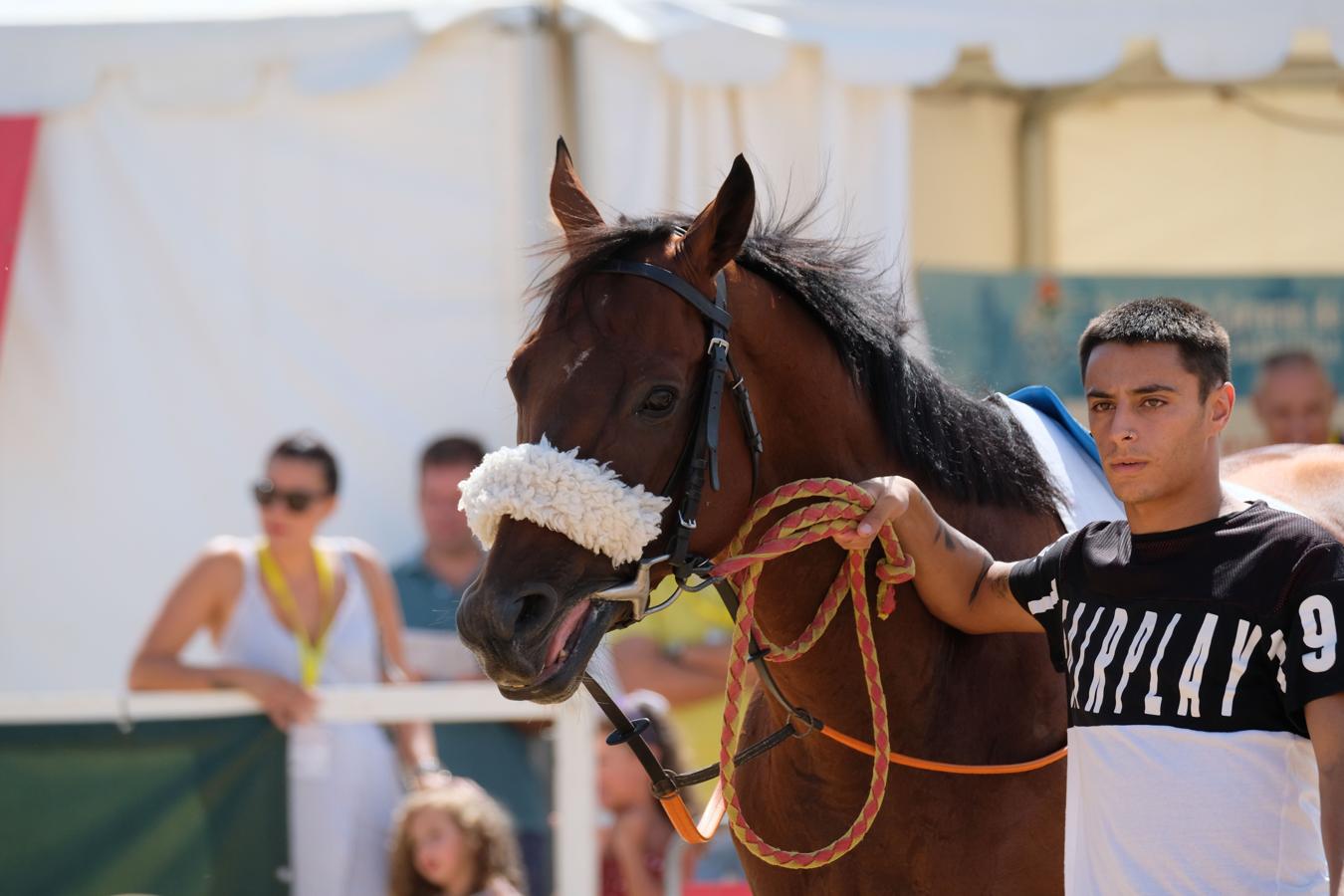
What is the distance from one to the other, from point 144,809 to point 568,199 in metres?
2.44

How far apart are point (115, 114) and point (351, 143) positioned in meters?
0.86

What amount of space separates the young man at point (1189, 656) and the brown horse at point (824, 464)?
30 centimetres

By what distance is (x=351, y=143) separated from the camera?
19.2ft

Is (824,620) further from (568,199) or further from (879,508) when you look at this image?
(568,199)

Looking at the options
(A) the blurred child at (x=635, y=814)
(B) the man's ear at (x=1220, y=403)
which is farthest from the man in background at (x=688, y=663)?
(B) the man's ear at (x=1220, y=403)

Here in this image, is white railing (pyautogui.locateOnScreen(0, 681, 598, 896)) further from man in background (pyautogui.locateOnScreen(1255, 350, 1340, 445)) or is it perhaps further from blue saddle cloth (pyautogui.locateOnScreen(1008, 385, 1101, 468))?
man in background (pyautogui.locateOnScreen(1255, 350, 1340, 445))

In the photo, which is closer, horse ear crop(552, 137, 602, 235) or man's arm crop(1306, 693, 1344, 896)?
man's arm crop(1306, 693, 1344, 896)

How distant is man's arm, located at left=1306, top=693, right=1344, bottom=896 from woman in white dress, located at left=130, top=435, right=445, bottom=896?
2914 millimetres

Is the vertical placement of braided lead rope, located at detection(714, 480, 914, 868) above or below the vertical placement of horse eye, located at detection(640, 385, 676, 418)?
below

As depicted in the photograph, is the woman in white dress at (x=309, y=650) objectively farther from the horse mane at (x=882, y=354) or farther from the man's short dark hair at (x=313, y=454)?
the horse mane at (x=882, y=354)

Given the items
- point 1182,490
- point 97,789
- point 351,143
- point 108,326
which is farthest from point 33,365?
point 1182,490

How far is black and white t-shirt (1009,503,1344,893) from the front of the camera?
2008 millimetres

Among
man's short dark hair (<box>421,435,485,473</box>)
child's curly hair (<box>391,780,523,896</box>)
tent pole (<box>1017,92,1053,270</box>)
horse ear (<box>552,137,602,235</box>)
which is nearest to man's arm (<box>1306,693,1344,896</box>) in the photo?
horse ear (<box>552,137,602,235</box>)

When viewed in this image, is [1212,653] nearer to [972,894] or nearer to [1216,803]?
[1216,803]
